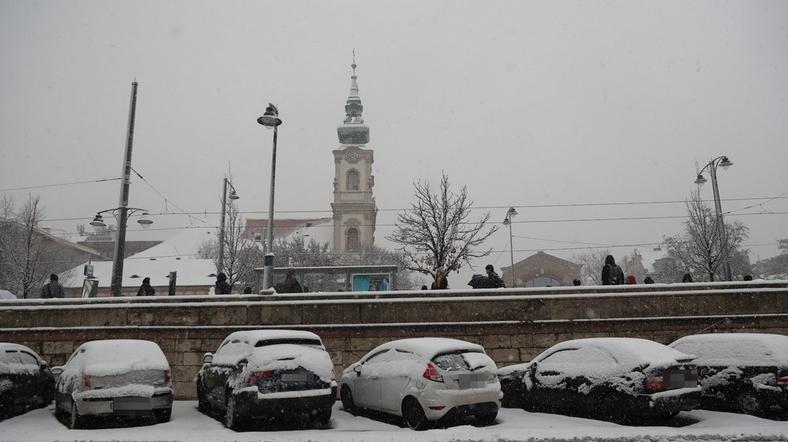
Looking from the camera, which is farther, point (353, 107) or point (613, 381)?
point (353, 107)

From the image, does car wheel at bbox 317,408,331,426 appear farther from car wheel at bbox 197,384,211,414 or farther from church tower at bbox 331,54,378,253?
church tower at bbox 331,54,378,253

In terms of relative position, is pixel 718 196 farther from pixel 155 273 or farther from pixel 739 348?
pixel 155 273

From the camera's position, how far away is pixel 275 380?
28.0 feet

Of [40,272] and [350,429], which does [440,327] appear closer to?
[350,429]

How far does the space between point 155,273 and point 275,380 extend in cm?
5451

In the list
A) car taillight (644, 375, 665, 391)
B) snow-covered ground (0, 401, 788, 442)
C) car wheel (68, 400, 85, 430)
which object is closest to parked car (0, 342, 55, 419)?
snow-covered ground (0, 401, 788, 442)

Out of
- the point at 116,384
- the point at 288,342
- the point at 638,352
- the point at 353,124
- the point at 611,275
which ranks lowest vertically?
the point at 116,384

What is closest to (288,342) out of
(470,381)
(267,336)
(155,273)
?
(267,336)

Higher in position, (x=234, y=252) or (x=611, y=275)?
(x=234, y=252)

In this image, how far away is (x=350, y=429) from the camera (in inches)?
346

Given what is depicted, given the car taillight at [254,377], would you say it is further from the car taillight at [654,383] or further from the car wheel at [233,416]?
the car taillight at [654,383]

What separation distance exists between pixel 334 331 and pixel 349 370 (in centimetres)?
233

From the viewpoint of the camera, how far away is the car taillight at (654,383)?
27.7ft

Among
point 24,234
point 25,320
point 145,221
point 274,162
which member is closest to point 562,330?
point 274,162
